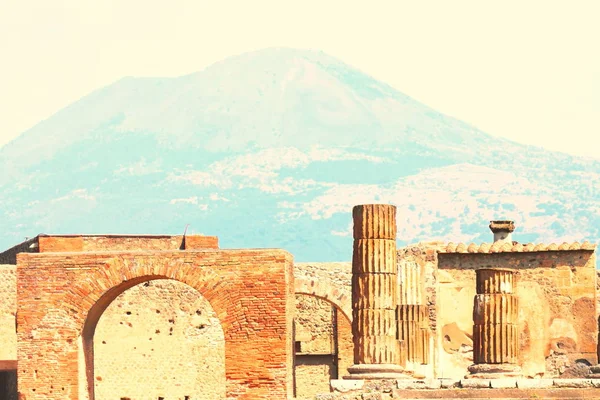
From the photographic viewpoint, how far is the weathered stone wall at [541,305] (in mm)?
31781

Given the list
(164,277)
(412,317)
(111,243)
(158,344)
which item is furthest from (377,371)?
(111,243)

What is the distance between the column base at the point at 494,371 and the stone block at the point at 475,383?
2.00 ft

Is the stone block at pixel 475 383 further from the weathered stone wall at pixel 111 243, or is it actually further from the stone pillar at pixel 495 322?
the weathered stone wall at pixel 111 243

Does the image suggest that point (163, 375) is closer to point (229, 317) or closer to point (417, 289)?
point (417, 289)

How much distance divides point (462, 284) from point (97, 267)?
9.20 m

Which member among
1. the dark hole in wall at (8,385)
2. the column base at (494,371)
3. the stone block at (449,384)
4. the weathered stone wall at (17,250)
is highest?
the weathered stone wall at (17,250)

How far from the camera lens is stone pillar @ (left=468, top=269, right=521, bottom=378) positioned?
82.2 feet

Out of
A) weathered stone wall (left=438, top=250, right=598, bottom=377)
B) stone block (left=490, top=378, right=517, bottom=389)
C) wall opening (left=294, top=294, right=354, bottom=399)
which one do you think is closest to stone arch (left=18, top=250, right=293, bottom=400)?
stone block (left=490, top=378, right=517, bottom=389)

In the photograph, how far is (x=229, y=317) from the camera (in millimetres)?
24641

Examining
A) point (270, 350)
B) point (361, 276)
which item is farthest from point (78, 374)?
point (361, 276)

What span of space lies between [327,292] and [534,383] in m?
8.26

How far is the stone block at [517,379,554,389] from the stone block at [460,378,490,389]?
0.47 m

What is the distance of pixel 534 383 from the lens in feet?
76.5

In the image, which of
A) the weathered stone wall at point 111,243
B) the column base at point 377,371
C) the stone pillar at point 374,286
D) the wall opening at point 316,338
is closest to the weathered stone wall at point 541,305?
the weathered stone wall at point 111,243
